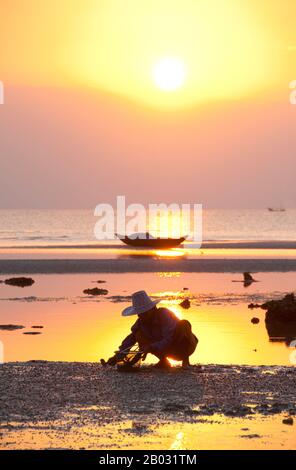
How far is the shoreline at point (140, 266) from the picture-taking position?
5712 centimetres

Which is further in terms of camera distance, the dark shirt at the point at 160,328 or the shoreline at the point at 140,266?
the shoreline at the point at 140,266

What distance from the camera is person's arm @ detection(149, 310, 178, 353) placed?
1875 cm

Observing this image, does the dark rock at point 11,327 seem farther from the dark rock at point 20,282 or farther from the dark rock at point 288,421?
the dark rock at point 20,282

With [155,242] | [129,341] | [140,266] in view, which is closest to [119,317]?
[129,341]

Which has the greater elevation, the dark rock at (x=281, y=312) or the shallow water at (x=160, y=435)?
the shallow water at (x=160, y=435)

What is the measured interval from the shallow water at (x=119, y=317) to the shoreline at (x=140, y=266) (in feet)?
25.3

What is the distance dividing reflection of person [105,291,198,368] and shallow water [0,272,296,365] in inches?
56.5

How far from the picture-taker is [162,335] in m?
18.9

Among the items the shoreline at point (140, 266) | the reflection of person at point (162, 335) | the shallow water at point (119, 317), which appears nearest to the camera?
the reflection of person at point (162, 335)

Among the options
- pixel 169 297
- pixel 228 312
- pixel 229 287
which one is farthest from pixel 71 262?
pixel 228 312

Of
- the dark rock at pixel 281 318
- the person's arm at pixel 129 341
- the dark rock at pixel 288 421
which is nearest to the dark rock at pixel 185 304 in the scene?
the dark rock at pixel 281 318

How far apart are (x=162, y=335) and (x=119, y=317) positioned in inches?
397

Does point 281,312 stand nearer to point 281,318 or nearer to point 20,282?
point 281,318
